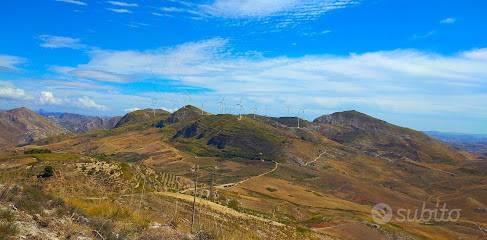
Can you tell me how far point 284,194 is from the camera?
194 m

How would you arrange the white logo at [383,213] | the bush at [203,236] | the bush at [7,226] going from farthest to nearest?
1. the white logo at [383,213]
2. the bush at [203,236]
3. the bush at [7,226]

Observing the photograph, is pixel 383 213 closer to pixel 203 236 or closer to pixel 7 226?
pixel 203 236

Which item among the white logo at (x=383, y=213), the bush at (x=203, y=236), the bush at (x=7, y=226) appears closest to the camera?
the bush at (x=7, y=226)

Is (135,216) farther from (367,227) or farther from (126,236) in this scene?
(367,227)

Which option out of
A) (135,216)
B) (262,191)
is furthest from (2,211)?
(262,191)

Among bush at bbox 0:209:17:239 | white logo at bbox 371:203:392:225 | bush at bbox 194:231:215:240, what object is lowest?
white logo at bbox 371:203:392:225

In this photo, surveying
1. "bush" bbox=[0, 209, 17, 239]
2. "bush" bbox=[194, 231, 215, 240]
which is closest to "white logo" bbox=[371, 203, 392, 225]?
"bush" bbox=[194, 231, 215, 240]

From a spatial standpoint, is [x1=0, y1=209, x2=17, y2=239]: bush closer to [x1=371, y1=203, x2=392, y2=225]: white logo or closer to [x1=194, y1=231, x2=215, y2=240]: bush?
[x1=194, y1=231, x2=215, y2=240]: bush

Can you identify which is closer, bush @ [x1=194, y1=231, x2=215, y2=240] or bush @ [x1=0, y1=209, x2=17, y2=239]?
bush @ [x1=0, y1=209, x2=17, y2=239]

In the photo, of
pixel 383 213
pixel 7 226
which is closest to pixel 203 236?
pixel 7 226

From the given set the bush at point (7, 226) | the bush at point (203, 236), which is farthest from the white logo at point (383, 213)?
the bush at point (7, 226)

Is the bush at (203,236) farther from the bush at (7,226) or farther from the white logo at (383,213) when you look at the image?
the white logo at (383,213)

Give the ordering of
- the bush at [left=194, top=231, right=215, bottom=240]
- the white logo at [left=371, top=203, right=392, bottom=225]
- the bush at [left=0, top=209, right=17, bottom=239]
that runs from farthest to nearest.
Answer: the white logo at [left=371, top=203, right=392, bottom=225] → the bush at [left=194, top=231, right=215, bottom=240] → the bush at [left=0, top=209, right=17, bottom=239]

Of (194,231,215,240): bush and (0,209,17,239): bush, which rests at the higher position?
(0,209,17,239): bush
